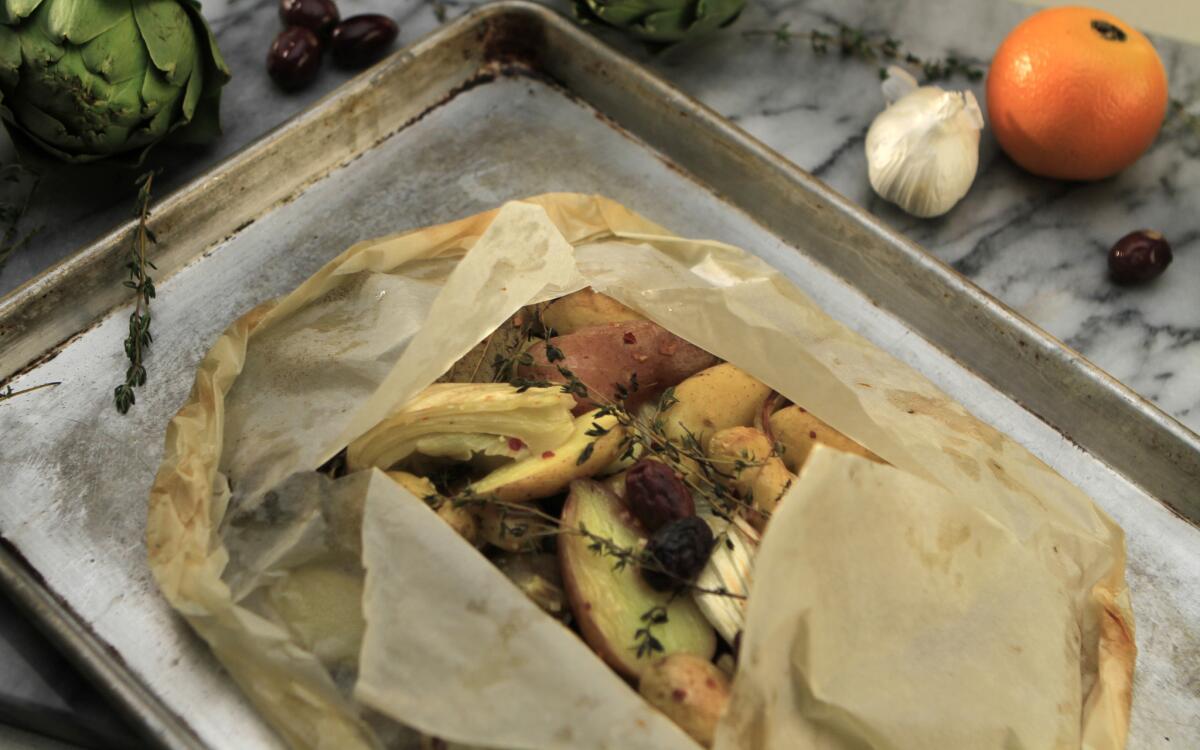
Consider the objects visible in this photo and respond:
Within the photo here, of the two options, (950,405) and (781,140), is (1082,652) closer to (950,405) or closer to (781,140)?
(950,405)

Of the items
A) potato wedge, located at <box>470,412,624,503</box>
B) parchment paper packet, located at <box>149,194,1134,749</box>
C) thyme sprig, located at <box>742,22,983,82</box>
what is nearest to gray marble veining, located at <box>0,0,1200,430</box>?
thyme sprig, located at <box>742,22,983,82</box>

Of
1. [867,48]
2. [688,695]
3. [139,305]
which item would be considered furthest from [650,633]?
[867,48]

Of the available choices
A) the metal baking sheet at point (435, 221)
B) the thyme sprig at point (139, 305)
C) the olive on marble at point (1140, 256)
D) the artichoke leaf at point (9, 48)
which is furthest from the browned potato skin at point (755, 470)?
the artichoke leaf at point (9, 48)

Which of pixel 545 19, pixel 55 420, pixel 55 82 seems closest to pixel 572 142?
pixel 545 19

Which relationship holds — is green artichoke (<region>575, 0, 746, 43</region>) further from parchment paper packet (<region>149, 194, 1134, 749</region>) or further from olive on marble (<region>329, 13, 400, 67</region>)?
parchment paper packet (<region>149, 194, 1134, 749</region>)

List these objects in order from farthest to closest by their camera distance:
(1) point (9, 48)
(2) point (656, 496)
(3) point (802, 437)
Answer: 1. (1) point (9, 48)
2. (3) point (802, 437)
3. (2) point (656, 496)

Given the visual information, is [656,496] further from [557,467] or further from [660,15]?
[660,15]
